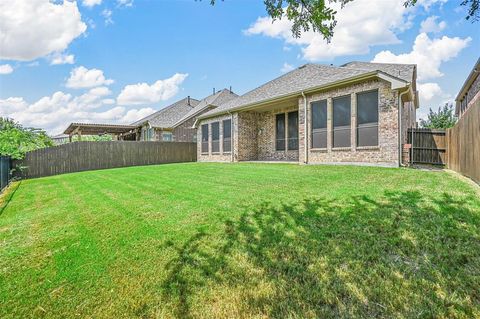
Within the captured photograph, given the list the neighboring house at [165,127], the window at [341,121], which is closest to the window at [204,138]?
the neighboring house at [165,127]

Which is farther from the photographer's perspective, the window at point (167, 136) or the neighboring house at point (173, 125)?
the window at point (167, 136)

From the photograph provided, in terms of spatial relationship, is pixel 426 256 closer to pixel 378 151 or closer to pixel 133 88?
pixel 378 151

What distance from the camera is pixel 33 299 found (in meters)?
2.37

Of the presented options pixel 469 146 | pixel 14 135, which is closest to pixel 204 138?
pixel 14 135

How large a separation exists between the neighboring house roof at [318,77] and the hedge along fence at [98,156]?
15.2ft

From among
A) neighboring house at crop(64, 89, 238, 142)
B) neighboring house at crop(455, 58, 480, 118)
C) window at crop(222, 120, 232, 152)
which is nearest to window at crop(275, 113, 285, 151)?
window at crop(222, 120, 232, 152)

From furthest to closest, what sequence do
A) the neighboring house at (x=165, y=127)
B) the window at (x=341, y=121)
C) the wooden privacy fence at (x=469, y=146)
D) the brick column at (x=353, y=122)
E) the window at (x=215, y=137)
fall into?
1. the neighboring house at (x=165, y=127)
2. the window at (x=215, y=137)
3. the window at (x=341, y=121)
4. the brick column at (x=353, y=122)
5. the wooden privacy fence at (x=469, y=146)

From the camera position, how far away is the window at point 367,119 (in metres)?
9.66

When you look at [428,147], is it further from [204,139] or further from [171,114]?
[171,114]

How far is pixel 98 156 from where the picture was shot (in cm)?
1745

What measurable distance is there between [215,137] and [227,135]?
4.87ft

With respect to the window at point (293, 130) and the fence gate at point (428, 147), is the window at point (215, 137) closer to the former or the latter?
A: the window at point (293, 130)

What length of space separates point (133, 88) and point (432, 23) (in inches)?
1423

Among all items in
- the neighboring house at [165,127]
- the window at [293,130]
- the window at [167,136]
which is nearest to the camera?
the window at [293,130]
